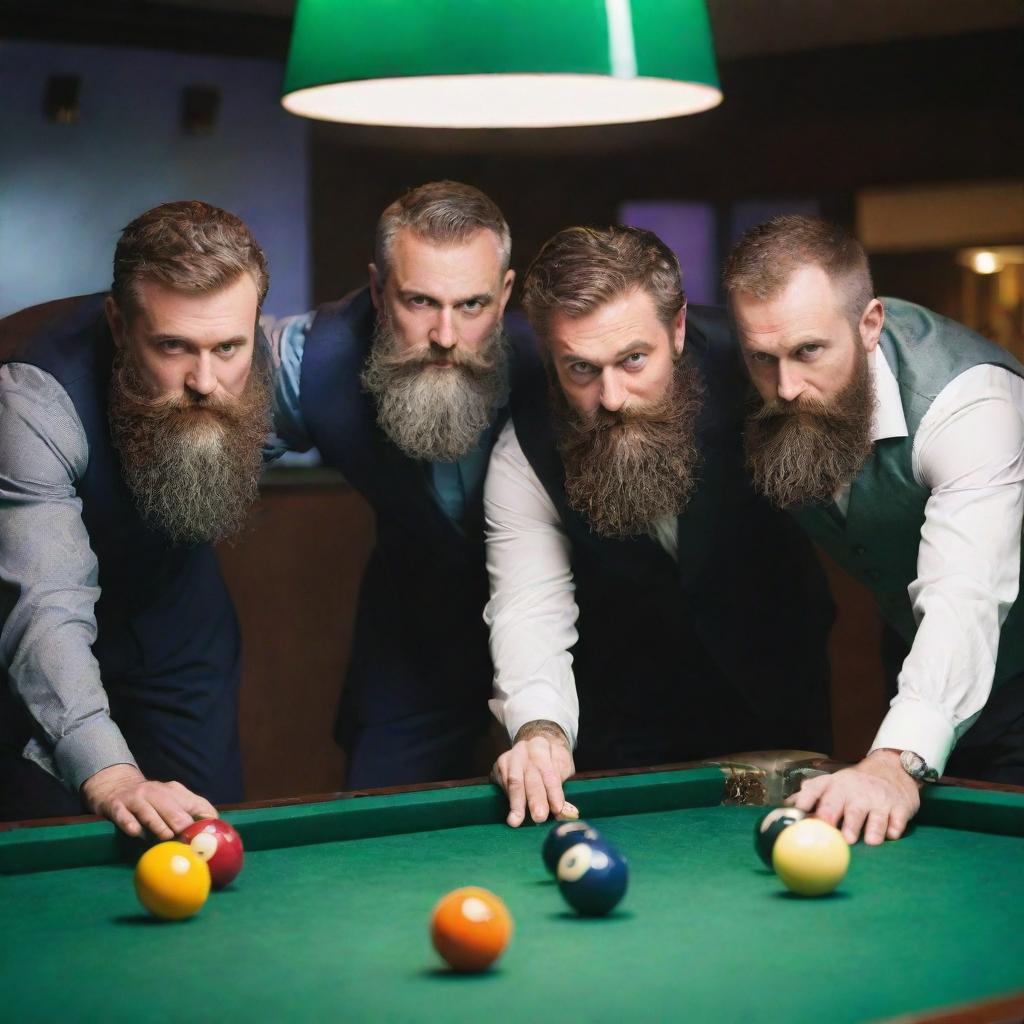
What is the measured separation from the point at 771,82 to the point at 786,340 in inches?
126

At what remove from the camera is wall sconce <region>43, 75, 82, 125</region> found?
16.8 feet

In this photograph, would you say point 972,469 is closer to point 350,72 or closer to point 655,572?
point 655,572

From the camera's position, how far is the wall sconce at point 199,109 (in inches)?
213

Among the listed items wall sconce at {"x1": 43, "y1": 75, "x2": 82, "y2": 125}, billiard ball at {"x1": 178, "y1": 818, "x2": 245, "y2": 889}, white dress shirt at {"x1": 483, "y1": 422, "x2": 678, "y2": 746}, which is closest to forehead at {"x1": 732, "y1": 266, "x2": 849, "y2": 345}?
white dress shirt at {"x1": 483, "y1": 422, "x2": 678, "y2": 746}

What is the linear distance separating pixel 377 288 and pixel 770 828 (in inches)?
62.4

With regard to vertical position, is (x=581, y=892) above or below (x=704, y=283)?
below

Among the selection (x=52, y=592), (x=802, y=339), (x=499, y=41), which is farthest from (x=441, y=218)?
(x=499, y=41)

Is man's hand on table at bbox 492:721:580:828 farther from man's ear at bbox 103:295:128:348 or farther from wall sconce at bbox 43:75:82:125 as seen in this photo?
wall sconce at bbox 43:75:82:125

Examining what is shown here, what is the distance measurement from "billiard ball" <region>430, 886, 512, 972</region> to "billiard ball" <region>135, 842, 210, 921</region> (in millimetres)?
352

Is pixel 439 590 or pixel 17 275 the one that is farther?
pixel 17 275

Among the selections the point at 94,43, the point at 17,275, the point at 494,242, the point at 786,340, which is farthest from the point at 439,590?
the point at 94,43

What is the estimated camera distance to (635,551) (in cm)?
327

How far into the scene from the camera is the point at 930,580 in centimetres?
267

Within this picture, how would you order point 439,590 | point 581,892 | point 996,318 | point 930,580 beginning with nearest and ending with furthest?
point 581,892, point 930,580, point 439,590, point 996,318
